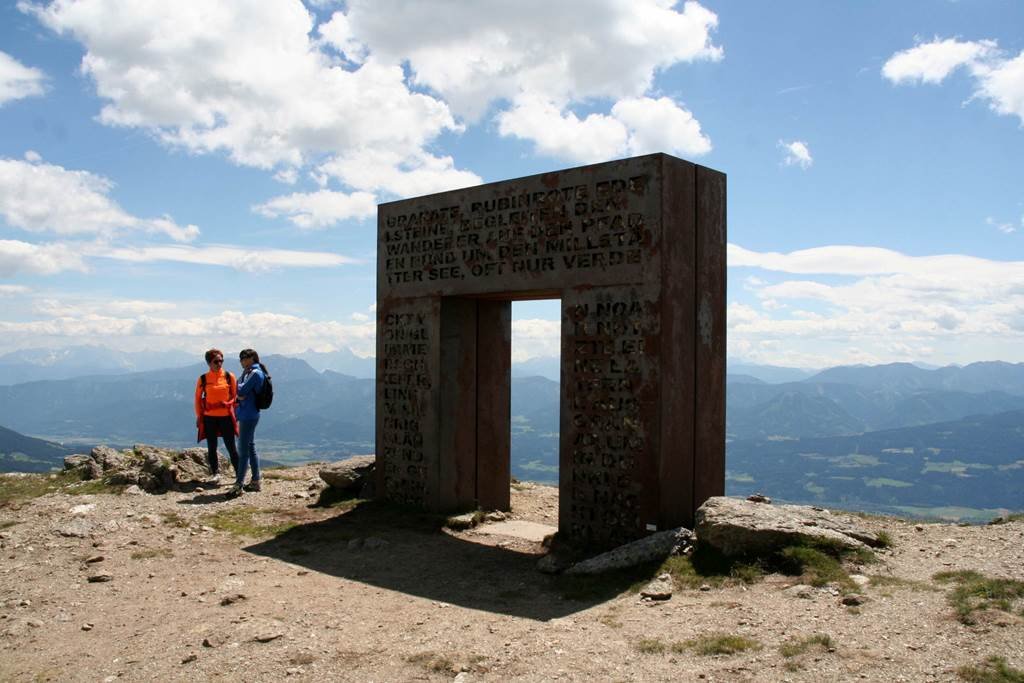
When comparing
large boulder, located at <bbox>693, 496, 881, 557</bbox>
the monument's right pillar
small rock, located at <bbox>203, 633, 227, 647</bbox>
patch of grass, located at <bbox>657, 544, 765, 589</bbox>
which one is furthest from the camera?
the monument's right pillar

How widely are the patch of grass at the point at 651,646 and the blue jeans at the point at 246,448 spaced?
8933mm

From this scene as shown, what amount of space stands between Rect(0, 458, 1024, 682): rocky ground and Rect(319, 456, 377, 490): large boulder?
6.49ft

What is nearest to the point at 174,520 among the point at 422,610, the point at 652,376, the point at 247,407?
the point at 247,407

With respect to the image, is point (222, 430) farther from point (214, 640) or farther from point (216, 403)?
point (214, 640)

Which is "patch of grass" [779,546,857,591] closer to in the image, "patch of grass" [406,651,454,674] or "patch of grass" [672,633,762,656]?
"patch of grass" [672,633,762,656]

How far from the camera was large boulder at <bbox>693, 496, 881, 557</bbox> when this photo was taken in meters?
8.30

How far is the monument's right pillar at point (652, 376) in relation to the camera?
985 centimetres

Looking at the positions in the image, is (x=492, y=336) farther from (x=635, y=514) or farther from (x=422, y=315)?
(x=635, y=514)

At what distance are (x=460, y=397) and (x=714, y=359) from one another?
4367mm

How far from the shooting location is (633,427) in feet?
32.9

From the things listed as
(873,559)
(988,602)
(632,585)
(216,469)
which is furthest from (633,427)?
(216,469)

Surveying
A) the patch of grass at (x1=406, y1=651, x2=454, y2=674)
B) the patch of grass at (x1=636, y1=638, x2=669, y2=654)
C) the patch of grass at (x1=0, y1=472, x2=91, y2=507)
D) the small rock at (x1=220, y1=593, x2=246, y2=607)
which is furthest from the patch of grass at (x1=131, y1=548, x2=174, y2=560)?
the patch of grass at (x1=636, y1=638, x2=669, y2=654)

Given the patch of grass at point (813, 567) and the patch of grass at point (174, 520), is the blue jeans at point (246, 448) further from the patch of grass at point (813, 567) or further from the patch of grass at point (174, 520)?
the patch of grass at point (813, 567)

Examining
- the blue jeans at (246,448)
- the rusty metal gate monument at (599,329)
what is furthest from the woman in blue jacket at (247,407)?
the rusty metal gate monument at (599,329)
